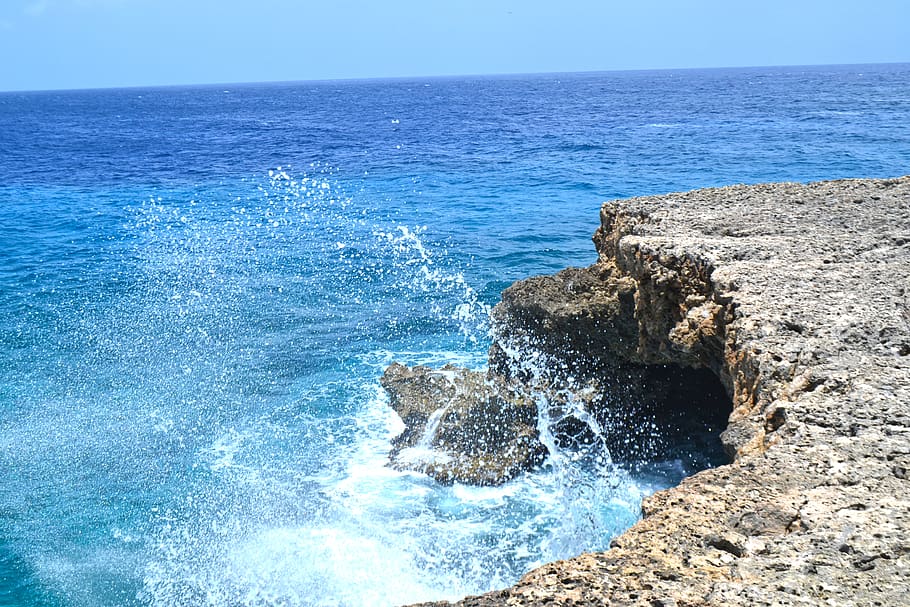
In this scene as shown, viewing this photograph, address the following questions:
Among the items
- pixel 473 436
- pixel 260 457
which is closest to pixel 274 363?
pixel 260 457

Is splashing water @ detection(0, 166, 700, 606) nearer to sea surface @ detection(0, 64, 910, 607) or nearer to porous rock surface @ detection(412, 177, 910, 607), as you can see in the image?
sea surface @ detection(0, 64, 910, 607)

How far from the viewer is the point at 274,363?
14.7 meters

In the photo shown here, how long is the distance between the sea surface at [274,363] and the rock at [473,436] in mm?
286

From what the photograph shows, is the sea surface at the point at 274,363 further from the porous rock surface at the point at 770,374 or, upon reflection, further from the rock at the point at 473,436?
the porous rock surface at the point at 770,374

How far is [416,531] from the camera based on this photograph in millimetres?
9453

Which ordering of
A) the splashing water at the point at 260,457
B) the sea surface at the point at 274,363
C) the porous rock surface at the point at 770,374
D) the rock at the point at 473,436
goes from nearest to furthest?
1. the porous rock surface at the point at 770,374
2. the splashing water at the point at 260,457
3. the sea surface at the point at 274,363
4. the rock at the point at 473,436

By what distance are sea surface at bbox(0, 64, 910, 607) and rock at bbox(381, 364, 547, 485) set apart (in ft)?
0.94

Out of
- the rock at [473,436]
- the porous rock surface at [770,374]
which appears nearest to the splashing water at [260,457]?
the rock at [473,436]

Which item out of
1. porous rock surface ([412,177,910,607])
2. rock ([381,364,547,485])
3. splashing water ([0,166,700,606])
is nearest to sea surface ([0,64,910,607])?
splashing water ([0,166,700,606])

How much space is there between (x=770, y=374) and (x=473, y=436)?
A: 5991mm

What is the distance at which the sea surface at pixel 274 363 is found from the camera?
9.12m

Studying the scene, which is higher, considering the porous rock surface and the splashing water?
the porous rock surface

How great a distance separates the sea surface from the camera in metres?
9.12

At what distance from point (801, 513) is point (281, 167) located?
1436 inches
